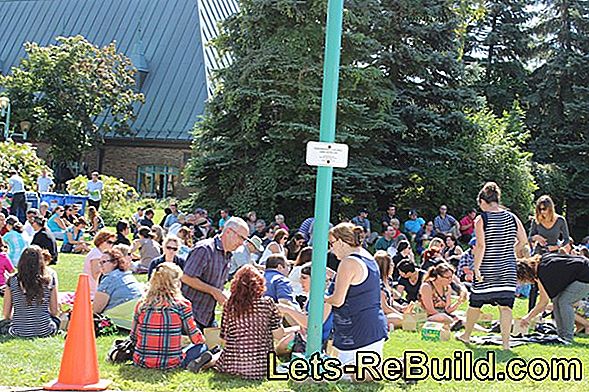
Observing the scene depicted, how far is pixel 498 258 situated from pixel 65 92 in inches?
1235

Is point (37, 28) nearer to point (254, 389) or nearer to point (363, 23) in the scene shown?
point (363, 23)

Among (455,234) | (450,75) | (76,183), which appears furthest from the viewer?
(76,183)

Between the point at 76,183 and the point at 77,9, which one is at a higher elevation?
the point at 77,9

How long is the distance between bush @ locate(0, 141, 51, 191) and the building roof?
11.9 meters

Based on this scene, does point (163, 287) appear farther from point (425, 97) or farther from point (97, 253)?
point (425, 97)

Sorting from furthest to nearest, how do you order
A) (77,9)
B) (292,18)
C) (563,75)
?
(77,9) < (563,75) < (292,18)

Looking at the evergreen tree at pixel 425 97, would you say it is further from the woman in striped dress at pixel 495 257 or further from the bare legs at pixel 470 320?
the woman in striped dress at pixel 495 257

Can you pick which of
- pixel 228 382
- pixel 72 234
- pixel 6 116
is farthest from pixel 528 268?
pixel 6 116

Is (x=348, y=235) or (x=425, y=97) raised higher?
(x=425, y=97)

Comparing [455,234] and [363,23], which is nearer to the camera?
[455,234]

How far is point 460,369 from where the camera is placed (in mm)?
8555

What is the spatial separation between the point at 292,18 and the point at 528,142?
47.2ft

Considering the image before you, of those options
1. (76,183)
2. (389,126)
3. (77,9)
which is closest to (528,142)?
(389,126)

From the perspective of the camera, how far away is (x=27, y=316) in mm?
9375
